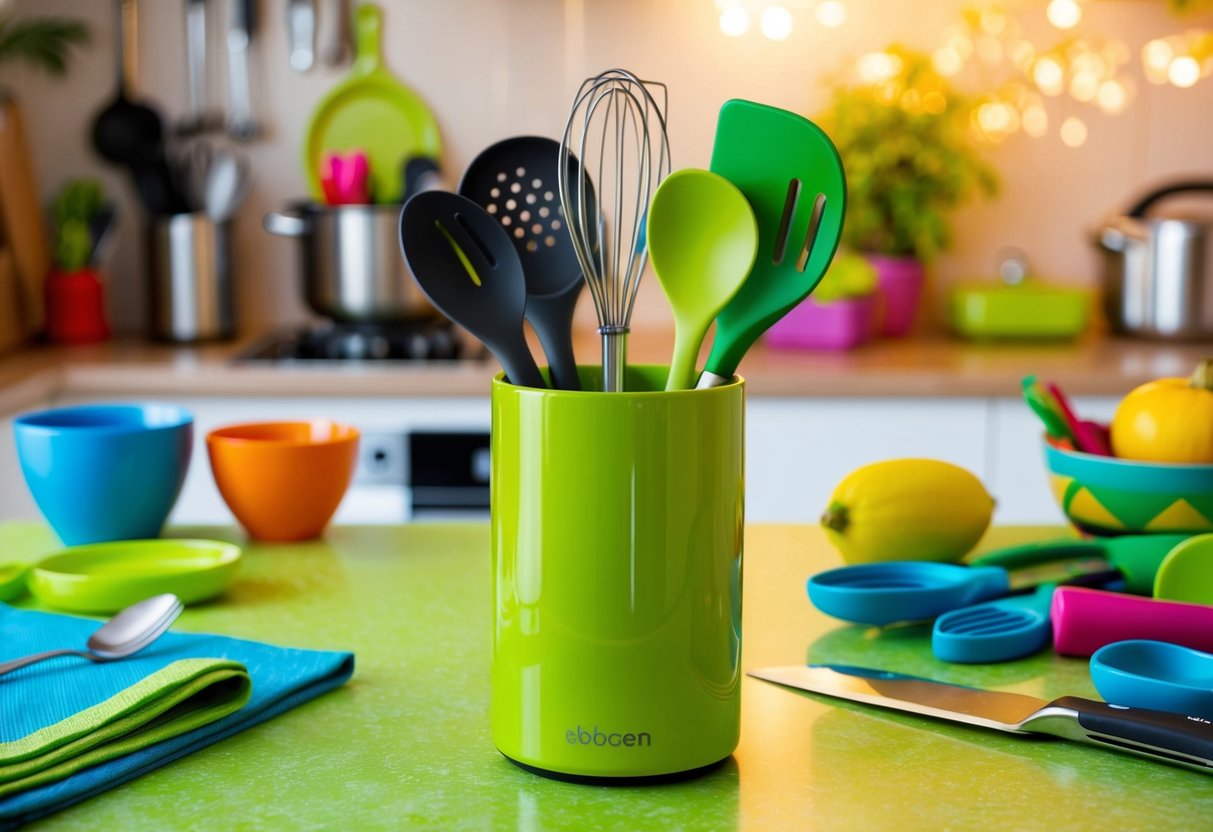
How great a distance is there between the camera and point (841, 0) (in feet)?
8.09

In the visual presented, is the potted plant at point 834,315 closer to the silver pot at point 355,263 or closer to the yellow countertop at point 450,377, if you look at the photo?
the yellow countertop at point 450,377

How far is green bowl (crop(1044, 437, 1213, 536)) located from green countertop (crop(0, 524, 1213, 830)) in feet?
0.53

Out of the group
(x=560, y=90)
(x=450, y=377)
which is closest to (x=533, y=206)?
(x=450, y=377)

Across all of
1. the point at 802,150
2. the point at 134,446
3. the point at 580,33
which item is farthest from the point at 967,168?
Answer: the point at 802,150

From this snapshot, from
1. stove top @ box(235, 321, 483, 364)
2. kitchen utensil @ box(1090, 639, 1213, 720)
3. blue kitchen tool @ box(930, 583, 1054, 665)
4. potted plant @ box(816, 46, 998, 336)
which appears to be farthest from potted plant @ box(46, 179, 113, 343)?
kitchen utensil @ box(1090, 639, 1213, 720)

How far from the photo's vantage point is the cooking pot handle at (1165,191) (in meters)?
2.32

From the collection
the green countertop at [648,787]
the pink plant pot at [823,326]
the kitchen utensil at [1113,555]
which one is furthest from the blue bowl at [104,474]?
the pink plant pot at [823,326]

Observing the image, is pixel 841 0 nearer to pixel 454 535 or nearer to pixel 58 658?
pixel 454 535

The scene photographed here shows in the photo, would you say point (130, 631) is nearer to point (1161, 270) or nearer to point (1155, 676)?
point (1155, 676)

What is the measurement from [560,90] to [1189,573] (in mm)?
1916

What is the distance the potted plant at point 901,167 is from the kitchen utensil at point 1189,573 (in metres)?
1.61

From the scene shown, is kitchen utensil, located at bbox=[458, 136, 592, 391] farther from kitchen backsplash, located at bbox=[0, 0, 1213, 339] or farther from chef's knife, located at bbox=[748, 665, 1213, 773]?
kitchen backsplash, located at bbox=[0, 0, 1213, 339]

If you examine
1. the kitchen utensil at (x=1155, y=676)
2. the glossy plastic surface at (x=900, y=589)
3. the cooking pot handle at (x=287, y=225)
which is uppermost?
the cooking pot handle at (x=287, y=225)

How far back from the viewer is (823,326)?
2223 millimetres
